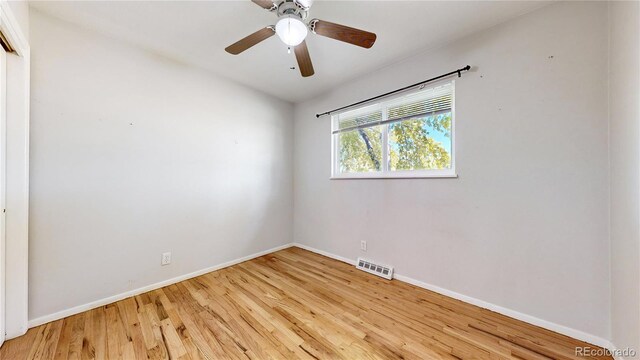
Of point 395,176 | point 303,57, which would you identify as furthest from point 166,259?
point 395,176

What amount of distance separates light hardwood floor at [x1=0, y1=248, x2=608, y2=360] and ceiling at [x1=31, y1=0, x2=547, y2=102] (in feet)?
7.69

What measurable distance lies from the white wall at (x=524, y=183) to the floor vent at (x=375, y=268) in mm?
130

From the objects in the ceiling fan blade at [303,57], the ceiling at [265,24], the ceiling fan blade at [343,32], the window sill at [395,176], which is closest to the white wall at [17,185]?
the ceiling at [265,24]

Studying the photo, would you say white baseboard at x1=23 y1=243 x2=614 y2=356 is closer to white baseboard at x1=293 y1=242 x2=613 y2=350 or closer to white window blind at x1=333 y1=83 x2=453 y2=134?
white baseboard at x1=293 y1=242 x2=613 y2=350

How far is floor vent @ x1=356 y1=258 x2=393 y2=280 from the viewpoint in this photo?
94.6 inches

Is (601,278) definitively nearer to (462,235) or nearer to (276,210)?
(462,235)

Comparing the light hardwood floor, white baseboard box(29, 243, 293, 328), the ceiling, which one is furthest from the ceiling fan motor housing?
white baseboard box(29, 243, 293, 328)

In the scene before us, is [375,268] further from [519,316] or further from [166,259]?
[166,259]

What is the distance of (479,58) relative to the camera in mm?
1889

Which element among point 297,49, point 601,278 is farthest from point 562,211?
point 297,49

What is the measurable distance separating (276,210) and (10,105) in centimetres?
254

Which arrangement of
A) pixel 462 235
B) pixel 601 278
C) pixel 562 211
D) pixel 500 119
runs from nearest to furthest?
pixel 601 278 < pixel 562 211 < pixel 500 119 < pixel 462 235

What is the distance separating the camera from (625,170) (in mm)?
1248

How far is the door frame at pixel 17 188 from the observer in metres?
1.45
